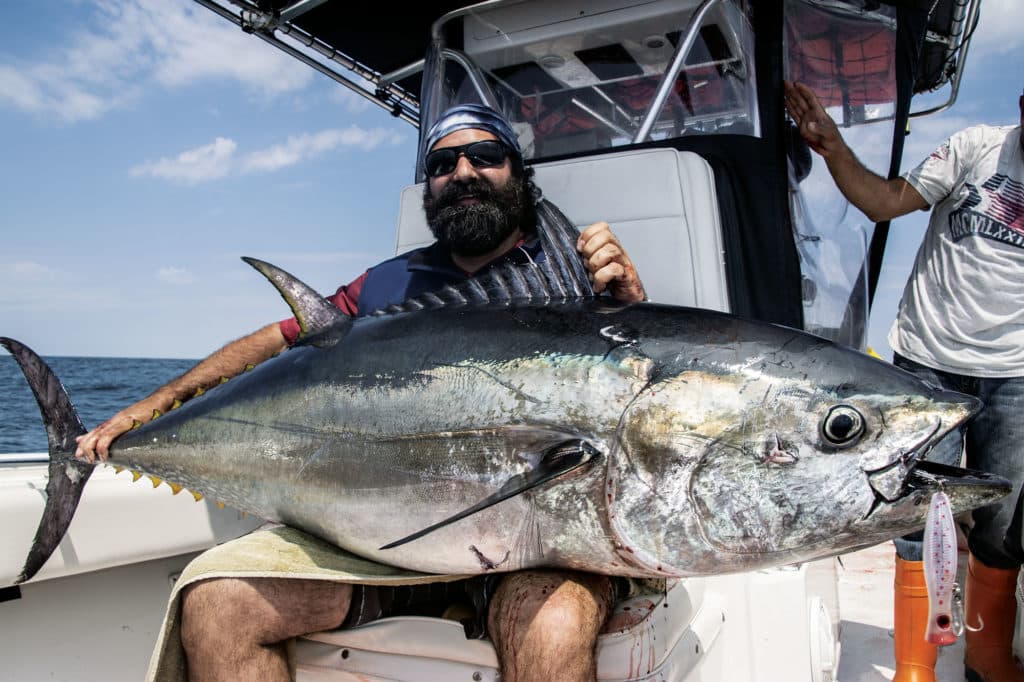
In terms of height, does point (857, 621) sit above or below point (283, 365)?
below

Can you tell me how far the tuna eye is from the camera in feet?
3.68

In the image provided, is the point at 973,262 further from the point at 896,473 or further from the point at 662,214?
the point at 896,473

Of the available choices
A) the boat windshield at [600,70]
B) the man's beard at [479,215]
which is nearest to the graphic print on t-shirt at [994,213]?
the boat windshield at [600,70]

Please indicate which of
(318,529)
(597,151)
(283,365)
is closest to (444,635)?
(318,529)

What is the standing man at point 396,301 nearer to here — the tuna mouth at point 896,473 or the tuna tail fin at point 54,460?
the tuna tail fin at point 54,460

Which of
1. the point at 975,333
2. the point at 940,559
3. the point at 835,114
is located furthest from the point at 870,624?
the point at 940,559

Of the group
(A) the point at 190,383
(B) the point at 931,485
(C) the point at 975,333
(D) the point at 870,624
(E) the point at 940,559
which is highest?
(C) the point at 975,333

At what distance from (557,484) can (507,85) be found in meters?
2.15

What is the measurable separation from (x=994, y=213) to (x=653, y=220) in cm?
99

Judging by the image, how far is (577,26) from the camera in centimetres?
279

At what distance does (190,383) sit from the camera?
2016 millimetres

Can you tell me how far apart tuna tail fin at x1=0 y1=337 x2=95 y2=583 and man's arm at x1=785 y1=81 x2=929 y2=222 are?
223cm

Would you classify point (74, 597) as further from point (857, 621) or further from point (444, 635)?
point (857, 621)

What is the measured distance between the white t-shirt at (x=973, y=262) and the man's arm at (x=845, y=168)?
0.06 metres
